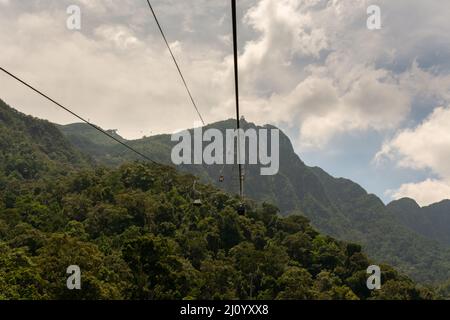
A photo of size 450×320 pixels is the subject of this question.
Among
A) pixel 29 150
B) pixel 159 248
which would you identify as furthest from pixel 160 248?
pixel 29 150

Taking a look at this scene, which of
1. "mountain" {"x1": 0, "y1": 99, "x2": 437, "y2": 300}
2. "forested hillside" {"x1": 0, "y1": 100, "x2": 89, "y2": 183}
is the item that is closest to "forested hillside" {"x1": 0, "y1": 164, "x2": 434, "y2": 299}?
"mountain" {"x1": 0, "y1": 99, "x2": 437, "y2": 300}

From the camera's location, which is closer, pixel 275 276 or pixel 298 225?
pixel 275 276

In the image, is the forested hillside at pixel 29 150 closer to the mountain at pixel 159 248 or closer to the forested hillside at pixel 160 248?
the mountain at pixel 159 248

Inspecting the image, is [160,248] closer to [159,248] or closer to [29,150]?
[159,248]

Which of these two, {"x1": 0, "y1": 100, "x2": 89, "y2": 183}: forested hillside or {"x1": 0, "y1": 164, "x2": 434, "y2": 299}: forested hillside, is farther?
{"x1": 0, "y1": 100, "x2": 89, "y2": 183}: forested hillside

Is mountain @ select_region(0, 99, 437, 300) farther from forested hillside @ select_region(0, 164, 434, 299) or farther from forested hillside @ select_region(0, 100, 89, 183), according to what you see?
forested hillside @ select_region(0, 100, 89, 183)

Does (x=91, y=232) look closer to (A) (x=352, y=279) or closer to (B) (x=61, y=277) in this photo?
(B) (x=61, y=277)

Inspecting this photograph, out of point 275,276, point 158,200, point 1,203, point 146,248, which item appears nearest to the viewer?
point 146,248
